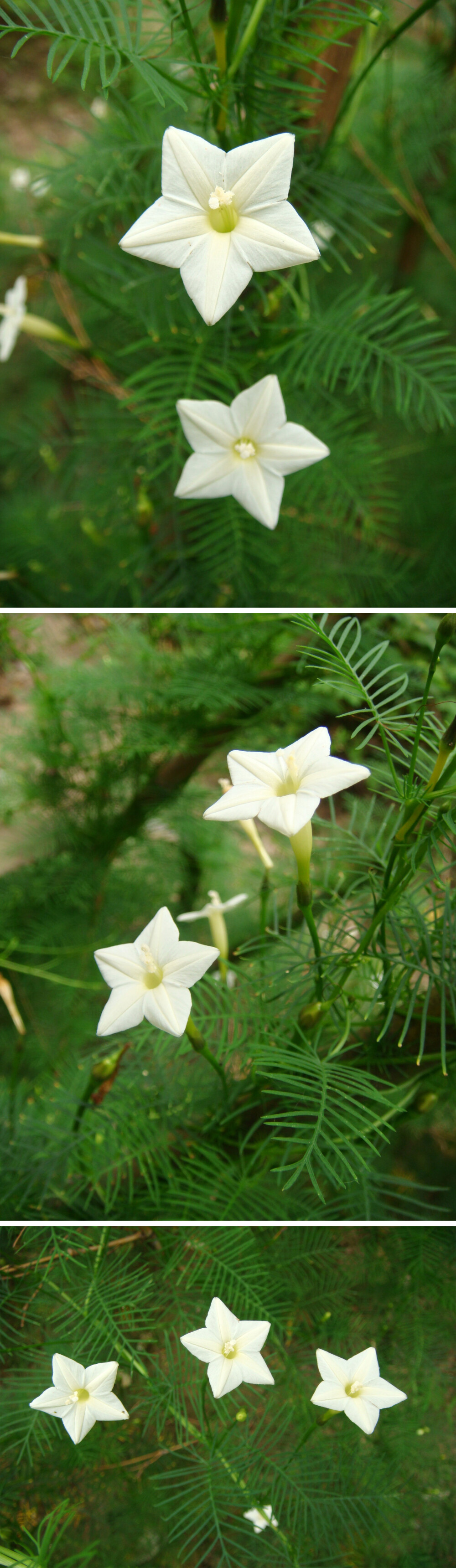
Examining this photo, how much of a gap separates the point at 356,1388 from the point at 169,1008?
0.59ft

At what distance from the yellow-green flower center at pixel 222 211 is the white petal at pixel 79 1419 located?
17.6 inches

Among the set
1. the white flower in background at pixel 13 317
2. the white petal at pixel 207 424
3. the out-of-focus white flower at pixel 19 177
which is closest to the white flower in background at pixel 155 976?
the white petal at pixel 207 424

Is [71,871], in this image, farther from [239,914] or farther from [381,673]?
[381,673]

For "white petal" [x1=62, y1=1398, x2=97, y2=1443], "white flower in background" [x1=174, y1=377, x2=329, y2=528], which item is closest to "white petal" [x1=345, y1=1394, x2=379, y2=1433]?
"white petal" [x1=62, y1=1398, x2=97, y2=1443]

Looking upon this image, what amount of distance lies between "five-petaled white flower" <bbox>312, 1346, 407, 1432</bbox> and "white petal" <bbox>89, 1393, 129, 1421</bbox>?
0.08 m

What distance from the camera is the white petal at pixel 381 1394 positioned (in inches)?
14.3

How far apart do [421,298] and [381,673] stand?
73 cm

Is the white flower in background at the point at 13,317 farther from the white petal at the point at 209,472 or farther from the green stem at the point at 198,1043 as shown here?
the green stem at the point at 198,1043

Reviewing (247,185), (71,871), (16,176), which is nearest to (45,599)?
(71,871)

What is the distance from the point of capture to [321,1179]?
47 cm

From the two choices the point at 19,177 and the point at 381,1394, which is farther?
the point at 19,177

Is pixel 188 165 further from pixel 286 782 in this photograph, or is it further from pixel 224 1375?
pixel 224 1375

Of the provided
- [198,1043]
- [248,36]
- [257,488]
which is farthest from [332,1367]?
[248,36]

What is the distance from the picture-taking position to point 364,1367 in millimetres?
369
